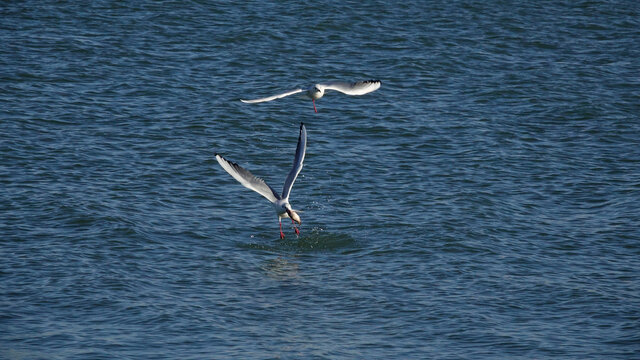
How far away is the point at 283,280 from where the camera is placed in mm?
18406

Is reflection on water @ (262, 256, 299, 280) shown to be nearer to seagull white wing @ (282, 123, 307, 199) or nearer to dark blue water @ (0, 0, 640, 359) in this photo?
dark blue water @ (0, 0, 640, 359)

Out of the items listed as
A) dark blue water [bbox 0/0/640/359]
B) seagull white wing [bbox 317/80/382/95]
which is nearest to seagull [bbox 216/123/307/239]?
seagull white wing [bbox 317/80/382/95]

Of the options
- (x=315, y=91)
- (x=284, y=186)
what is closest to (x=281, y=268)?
(x=284, y=186)

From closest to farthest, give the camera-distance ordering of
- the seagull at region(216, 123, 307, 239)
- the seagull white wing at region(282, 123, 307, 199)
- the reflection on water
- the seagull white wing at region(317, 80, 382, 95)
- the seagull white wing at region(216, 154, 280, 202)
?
the seagull white wing at region(216, 154, 280, 202)
the seagull at region(216, 123, 307, 239)
the seagull white wing at region(317, 80, 382, 95)
the seagull white wing at region(282, 123, 307, 199)
the reflection on water

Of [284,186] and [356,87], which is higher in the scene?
[356,87]

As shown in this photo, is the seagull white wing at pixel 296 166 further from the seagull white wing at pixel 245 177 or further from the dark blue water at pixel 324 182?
the dark blue water at pixel 324 182

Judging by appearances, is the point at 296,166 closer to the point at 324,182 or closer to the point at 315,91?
the point at 315,91

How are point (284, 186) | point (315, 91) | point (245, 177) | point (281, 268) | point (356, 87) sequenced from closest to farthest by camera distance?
point (245, 177) < point (356, 87) < point (284, 186) < point (315, 91) < point (281, 268)

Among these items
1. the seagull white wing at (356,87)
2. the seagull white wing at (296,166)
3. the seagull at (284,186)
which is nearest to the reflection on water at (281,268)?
the seagull at (284,186)

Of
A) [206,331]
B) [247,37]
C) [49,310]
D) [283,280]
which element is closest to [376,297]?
[283,280]

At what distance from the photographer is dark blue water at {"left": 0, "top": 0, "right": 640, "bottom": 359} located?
16.6 meters

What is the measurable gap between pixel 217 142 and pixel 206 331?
36.4 feet

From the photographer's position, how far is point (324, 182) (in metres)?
24.2

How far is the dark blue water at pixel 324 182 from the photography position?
16580mm
